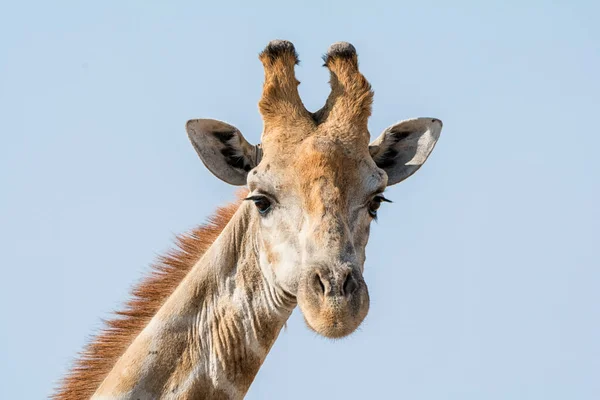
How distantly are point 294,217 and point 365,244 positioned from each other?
917 millimetres

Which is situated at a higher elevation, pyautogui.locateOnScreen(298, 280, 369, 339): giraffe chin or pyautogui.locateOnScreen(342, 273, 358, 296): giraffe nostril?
pyautogui.locateOnScreen(342, 273, 358, 296): giraffe nostril

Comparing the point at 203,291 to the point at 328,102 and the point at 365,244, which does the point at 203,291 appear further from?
the point at 328,102

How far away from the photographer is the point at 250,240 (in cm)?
1327

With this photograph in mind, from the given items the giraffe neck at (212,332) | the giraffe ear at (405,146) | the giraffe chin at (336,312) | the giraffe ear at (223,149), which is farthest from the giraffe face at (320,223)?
the giraffe ear at (405,146)

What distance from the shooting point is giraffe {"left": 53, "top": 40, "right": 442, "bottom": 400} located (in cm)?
1213

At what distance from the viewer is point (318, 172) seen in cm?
1257

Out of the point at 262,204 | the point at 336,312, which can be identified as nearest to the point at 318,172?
the point at 262,204

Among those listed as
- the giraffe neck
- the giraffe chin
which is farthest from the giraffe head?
the giraffe neck

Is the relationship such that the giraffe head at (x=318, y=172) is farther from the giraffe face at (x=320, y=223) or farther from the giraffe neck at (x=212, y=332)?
the giraffe neck at (x=212, y=332)

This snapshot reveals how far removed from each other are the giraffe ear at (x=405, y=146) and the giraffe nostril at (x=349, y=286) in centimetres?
293

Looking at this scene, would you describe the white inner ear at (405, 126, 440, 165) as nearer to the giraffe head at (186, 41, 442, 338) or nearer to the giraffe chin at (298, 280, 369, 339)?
the giraffe head at (186, 41, 442, 338)

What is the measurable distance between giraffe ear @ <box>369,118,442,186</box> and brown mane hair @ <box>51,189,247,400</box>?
6.37 ft

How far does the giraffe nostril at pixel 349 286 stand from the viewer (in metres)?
11.7

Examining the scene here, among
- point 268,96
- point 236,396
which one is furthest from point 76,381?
point 268,96
